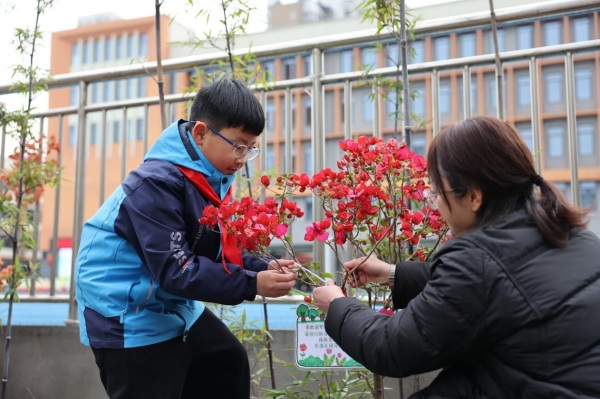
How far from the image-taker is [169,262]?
189 centimetres

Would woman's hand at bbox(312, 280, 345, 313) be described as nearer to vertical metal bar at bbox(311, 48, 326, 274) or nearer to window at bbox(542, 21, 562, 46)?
vertical metal bar at bbox(311, 48, 326, 274)

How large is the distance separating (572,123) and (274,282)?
2099mm

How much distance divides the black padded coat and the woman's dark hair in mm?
58

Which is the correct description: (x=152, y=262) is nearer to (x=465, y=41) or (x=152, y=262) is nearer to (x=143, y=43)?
(x=465, y=41)

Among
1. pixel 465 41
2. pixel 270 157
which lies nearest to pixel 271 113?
pixel 270 157

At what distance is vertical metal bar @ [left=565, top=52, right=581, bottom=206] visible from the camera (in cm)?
318

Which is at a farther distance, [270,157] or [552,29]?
[552,29]

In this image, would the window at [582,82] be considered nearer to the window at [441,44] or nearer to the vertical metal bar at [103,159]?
the window at [441,44]

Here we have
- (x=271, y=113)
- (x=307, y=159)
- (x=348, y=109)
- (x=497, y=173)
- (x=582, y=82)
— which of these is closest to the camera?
(x=497, y=173)

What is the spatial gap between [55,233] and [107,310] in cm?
242

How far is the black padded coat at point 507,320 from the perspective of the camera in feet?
4.48

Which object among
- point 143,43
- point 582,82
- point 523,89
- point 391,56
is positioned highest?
point 143,43

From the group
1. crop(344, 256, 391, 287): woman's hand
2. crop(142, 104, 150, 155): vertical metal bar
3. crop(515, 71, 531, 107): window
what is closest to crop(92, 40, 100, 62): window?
crop(515, 71, 531, 107): window

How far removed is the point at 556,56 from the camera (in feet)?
10.9
